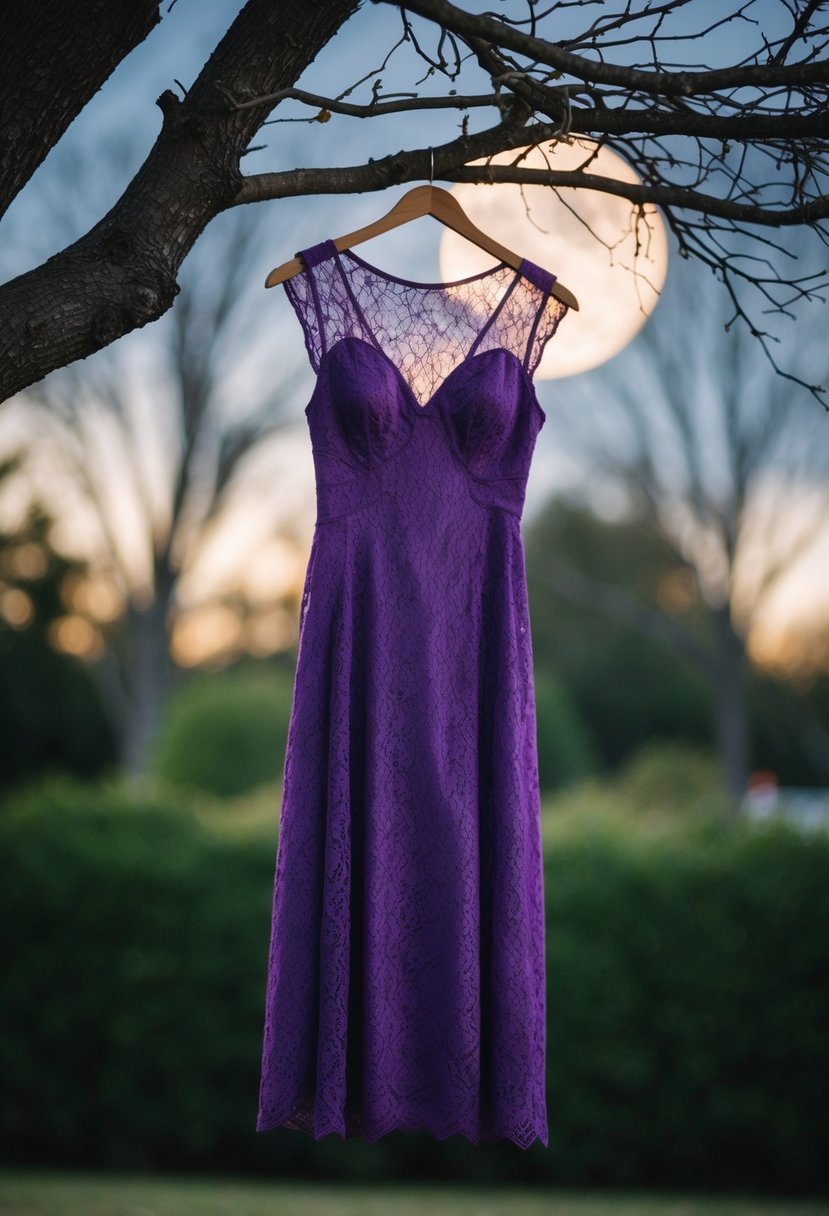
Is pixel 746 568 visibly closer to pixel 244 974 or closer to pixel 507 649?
pixel 244 974

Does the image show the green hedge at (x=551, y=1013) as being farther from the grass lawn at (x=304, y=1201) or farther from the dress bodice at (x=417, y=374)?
the dress bodice at (x=417, y=374)

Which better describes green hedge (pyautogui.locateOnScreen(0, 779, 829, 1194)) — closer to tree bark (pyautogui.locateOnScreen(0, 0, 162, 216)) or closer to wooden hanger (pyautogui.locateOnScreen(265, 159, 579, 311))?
wooden hanger (pyautogui.locateOnScreen(265, 159, 579, 311))

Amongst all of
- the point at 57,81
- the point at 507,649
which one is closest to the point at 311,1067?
the point at 507,649

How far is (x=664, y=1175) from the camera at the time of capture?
4.71 metres

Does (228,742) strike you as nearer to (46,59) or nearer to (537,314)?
(537,314)

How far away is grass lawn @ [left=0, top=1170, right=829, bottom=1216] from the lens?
3.86 metres

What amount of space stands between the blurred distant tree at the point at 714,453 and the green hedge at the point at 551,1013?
18.9ft

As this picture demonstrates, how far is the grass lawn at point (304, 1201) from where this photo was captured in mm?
3863

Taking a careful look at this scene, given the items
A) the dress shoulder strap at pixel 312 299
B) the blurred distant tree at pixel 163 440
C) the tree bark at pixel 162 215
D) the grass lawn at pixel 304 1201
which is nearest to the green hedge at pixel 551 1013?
the grass lawn at pixel 304 1201

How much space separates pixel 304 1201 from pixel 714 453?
7563mm

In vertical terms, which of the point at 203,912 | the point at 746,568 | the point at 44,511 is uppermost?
the point at 44,511

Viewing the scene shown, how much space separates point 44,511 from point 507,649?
416 inches

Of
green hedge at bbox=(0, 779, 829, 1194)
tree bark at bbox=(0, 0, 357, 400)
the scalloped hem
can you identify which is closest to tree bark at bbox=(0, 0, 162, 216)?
tree bark at bbox=(0, 0, 357, 400)

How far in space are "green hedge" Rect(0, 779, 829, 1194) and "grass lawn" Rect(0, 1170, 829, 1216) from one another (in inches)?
6.8
